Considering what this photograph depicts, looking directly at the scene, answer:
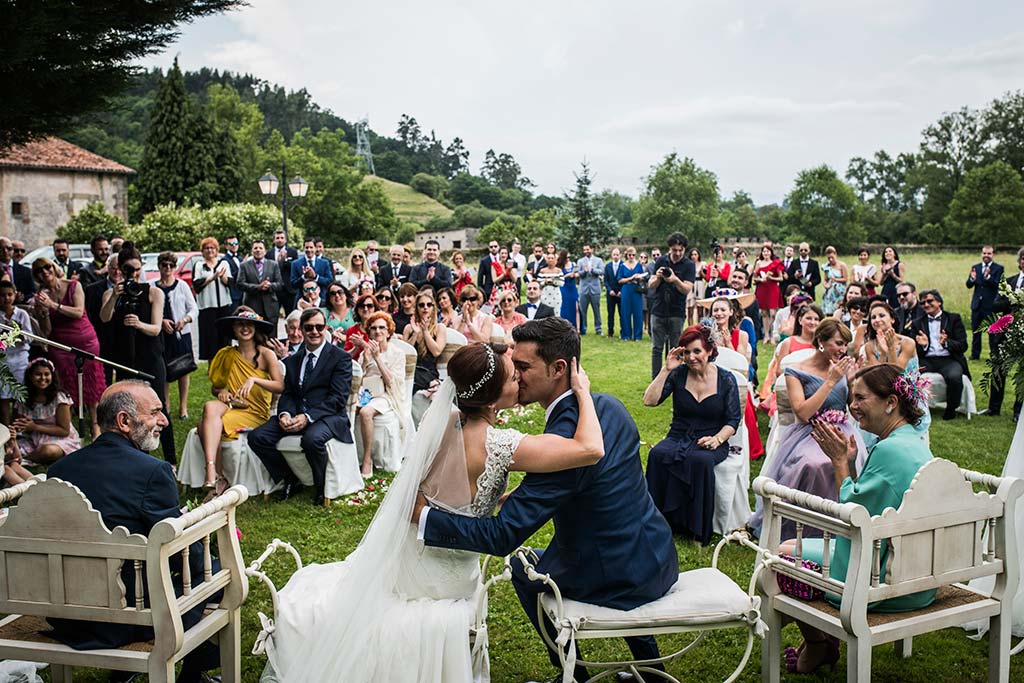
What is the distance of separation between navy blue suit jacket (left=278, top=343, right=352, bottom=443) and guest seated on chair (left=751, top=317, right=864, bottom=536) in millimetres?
3529

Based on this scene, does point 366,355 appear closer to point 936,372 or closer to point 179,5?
point 179,5

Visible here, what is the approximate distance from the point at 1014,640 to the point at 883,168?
298 ft

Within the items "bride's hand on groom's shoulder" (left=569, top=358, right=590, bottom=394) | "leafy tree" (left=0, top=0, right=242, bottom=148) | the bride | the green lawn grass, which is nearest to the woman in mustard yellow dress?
the green lawn grass

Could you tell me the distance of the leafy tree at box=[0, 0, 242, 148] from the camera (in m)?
5.17

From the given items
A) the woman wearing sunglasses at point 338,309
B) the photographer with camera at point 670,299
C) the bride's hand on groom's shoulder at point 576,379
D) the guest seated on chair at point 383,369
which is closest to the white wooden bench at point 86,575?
the bride's hand on groom's shoulder at point 576,379

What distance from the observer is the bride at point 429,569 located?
9.70ft

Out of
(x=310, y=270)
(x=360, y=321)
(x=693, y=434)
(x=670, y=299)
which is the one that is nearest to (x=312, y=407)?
(x=360, y=321)

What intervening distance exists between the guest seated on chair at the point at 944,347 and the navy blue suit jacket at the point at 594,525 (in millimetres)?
7774

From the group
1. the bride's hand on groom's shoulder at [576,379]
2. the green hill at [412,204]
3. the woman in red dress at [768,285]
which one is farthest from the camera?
the green hill at [412,204]

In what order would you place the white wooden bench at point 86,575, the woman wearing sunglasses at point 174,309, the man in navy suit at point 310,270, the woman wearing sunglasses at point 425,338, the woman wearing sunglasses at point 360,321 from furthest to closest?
the man in navy suit at point 310,270, the woman wearing sunglasses at point 174,309, the woman wearing sunglasses at point 425,338, the woman wearing sunglasses at point 360,321, the white wooden bench at point 86,575

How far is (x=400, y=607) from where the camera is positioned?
3.09 metres

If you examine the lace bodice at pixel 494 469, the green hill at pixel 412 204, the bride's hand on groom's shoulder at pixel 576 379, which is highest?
the green hill at pixel 412 204

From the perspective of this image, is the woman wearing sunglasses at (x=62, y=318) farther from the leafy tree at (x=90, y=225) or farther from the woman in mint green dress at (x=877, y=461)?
the leafy tree at (x=90, y=225)

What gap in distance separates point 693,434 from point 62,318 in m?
6.51
